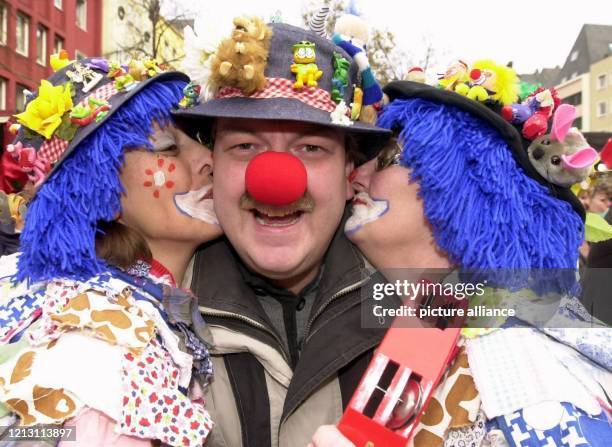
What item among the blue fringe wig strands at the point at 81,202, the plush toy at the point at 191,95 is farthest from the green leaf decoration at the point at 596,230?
the blue fringe wig strands at the point at 81,202

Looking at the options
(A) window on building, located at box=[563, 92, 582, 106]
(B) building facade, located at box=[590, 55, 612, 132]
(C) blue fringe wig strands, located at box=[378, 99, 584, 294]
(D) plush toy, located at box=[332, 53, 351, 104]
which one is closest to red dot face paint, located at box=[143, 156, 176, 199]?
(D) plush toy, located at box=[332, 53, 351, 104]

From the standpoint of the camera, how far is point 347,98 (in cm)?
206

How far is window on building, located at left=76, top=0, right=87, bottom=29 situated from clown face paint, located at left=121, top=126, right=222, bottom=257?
22309 mm

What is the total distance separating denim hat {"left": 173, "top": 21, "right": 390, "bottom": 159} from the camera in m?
1.91

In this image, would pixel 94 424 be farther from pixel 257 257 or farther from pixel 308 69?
pixel 308 69

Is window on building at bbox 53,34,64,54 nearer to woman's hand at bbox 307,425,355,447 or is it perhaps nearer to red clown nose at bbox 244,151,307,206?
red clown nose at bbox 244,151,307,206

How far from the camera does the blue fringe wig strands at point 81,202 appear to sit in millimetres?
1817

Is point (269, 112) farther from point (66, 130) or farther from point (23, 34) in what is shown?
point (23, 34)

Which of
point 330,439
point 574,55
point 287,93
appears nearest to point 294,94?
point 287,93

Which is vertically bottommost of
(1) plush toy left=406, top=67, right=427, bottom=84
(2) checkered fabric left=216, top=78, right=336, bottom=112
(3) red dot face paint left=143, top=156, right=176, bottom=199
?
(3) red dot face paint left=143, top=156, right=176, bottom=199

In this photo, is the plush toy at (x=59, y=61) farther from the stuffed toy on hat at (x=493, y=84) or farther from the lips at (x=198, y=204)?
the stuffed toy on hat at (x=493, y=84)

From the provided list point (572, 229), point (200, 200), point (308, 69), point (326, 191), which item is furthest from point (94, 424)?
point (572, 229)

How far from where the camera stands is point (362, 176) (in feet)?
7.21

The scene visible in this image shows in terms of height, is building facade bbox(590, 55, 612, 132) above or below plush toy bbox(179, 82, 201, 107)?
below
